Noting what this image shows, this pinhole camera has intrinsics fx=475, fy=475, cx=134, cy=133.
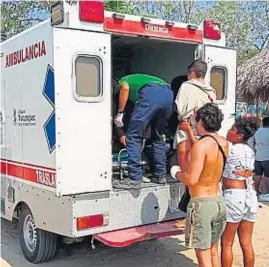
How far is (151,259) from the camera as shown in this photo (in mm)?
5777

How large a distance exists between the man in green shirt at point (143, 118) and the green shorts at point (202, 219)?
1094mm

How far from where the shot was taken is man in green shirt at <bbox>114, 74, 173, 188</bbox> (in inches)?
203

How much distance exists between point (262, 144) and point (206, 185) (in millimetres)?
5823

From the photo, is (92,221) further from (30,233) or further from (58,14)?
(58,14)

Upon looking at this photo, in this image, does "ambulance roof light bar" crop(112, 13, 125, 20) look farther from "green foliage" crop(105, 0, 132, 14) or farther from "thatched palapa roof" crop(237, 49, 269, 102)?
"green foliage" crop(105, 0, 132, 14)

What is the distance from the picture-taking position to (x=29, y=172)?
5352 mm

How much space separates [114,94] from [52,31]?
155cm

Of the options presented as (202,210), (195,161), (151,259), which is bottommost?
(151,259)

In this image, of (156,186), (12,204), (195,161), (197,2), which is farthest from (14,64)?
(197,2)

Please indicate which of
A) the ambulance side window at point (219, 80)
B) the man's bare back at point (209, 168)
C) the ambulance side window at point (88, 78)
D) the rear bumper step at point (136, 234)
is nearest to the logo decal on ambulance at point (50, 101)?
the ambulance side window at point (88, 78)

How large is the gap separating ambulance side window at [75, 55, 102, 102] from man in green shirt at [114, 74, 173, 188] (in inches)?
20.1

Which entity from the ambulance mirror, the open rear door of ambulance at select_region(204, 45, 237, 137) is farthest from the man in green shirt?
the ambulance mirror

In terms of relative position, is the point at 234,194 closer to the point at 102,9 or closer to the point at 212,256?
the point at 212,256

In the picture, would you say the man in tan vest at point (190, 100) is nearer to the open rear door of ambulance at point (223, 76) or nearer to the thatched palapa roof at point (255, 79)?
the open rear door of ambulance at point (223, 76)
